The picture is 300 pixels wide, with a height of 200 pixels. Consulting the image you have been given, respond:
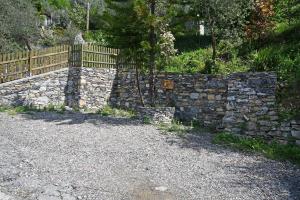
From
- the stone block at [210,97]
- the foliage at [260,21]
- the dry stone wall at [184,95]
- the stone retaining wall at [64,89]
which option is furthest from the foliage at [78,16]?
the stone block at [210,97]

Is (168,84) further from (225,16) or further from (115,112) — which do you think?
(225,16)

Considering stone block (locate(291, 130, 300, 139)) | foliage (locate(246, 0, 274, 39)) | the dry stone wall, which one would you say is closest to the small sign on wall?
the dry stone wall

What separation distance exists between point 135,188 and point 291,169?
384 cm

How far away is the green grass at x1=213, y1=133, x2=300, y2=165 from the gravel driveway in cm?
50

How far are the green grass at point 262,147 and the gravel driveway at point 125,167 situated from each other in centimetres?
50

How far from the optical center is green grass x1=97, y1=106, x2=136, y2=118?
14888mm

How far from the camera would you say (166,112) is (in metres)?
13.7

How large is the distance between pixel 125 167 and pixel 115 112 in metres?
6.74

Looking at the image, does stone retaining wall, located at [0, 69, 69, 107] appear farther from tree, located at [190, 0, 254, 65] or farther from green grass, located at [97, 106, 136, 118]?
tree, located at [190, 0, 254, 65]

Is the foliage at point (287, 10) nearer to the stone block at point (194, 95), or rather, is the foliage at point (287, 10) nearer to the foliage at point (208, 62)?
the foliage at point (208, 62)

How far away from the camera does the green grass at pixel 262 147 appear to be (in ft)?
34.3

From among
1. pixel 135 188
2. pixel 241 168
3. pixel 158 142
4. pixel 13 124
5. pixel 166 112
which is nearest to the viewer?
pixel 135 188

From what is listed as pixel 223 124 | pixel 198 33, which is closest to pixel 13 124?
pixel 223 124

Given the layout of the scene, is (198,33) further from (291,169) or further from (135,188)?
(135,188)
